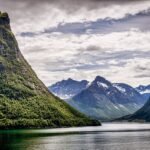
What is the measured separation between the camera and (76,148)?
16188 centimetres

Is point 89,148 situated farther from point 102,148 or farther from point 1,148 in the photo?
point 1,148

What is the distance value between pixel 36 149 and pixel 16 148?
29.4 feet

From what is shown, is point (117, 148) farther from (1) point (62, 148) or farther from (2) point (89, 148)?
(1) point (62, 148)

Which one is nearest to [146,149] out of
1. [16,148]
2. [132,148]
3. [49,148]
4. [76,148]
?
[132,148]

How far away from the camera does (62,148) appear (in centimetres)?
16450

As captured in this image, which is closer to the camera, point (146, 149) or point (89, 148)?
point (146, 149)

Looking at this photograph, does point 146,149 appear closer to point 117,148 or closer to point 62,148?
point 117,148

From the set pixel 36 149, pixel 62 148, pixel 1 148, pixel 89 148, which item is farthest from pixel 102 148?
pixel 1 148

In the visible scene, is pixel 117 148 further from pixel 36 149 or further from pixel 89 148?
pixel 36 149

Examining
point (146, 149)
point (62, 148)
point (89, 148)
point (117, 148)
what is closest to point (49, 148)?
point (62, 148)

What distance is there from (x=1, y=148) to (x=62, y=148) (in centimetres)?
2481

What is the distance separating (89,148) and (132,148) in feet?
56.8

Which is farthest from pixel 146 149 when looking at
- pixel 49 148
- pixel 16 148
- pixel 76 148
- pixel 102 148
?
pixel 16 148

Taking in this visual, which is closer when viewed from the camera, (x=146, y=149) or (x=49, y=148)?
(x=146, y=149)
